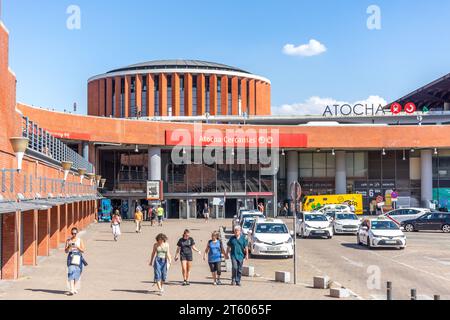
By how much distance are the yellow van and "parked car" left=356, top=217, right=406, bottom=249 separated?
32.3m

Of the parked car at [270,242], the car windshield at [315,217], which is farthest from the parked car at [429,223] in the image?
the parked car at [270,242]

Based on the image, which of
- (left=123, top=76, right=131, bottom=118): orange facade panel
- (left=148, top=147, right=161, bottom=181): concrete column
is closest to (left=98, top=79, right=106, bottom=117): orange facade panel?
(left=123, top=76, right=131, bottom=118): orange facade panel

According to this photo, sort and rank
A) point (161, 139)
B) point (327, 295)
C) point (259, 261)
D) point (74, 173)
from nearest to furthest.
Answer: point (327, 295) < point (259, 261) < point (74, 173) < point (161, 139)

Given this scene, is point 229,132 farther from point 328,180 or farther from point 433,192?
point 433,192

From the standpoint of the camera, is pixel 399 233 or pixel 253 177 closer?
pixel 399 233

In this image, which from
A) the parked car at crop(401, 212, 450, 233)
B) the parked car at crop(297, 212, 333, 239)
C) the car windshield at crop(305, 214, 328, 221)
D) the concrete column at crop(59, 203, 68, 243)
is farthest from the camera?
the parked car at crop(401, 212, 450, 233)

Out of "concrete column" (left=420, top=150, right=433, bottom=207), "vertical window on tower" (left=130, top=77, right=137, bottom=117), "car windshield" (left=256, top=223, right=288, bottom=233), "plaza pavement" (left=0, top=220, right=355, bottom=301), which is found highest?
"vertical window on tower" (left=130, top=77, right=137, bottom=117)

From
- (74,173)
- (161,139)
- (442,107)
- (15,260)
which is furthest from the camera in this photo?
(442,107)

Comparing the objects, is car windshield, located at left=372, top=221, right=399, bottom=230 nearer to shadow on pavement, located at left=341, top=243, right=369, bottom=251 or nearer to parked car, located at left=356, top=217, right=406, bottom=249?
parked car, located at left=356, top=217, right=406, bottom=249

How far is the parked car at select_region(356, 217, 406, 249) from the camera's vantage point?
30.1 m

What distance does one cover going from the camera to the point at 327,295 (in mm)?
16328

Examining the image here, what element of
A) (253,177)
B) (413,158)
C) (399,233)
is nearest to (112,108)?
(253,177)

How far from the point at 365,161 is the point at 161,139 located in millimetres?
21497

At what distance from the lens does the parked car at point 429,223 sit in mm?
42781
